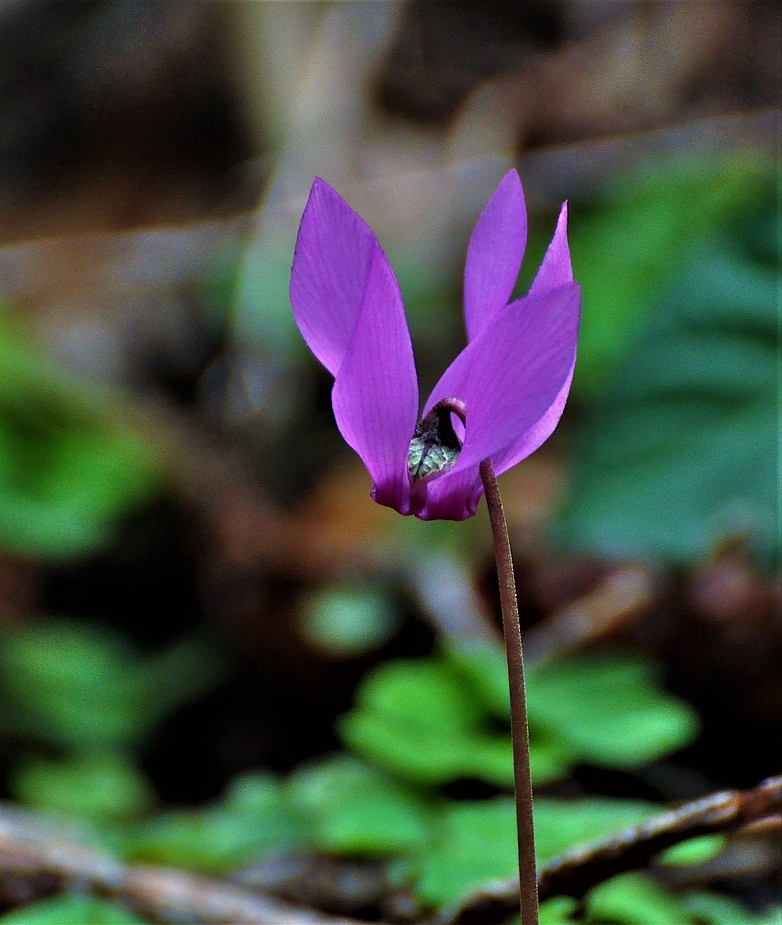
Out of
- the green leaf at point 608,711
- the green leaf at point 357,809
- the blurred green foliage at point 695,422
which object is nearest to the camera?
the green leaf at point 357,809

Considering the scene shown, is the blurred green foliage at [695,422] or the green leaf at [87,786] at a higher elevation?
the blurred green foliage at [695,422]

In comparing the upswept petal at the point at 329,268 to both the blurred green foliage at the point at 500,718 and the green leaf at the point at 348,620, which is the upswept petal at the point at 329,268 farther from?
the green leaf at the point at 348,620

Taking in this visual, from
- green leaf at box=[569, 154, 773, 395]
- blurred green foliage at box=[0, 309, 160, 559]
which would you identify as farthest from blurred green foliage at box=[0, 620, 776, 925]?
green leaf at box=[569, 154, 773, 395]

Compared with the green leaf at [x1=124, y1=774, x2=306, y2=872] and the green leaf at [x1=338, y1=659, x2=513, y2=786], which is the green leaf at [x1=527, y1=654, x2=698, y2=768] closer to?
the green leaf at [x1=338, y1=659, x2=513, y2=786]

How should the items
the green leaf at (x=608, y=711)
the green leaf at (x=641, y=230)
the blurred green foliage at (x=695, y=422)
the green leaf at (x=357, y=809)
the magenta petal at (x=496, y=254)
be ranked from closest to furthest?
the magenta petal at (x=496, y=254) → the green leaf at (x=357, y=809) → the green leaf at (x=608, y=711) → the blurred green foliage at (x=695, y=422) → the green leaf at (x=641, y=230)

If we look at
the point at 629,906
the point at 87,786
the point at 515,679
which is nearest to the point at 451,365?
the point at 515,679

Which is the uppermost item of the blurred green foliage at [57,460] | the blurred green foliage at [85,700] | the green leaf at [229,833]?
the blurred green foliage at [57,460]

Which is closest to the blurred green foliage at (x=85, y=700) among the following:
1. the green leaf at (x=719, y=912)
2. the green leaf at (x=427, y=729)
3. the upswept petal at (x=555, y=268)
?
the green leaf at (x=427, y=729)
